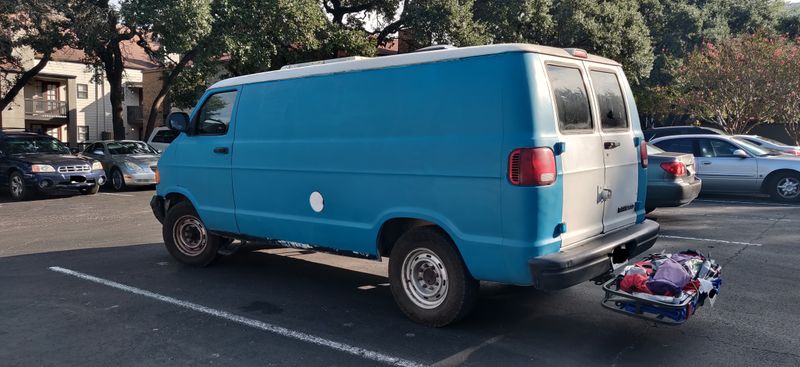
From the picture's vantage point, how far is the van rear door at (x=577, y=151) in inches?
180

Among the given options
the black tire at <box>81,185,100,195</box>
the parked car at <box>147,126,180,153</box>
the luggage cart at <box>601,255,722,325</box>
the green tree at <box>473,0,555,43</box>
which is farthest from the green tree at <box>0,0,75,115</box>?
the luggage cart at <box>601,255,722,325</box>

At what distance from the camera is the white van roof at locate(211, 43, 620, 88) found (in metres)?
4.51

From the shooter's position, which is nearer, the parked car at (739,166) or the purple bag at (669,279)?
the purple bag at (669,279)

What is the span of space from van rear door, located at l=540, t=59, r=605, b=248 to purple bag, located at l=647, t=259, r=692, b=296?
586mm

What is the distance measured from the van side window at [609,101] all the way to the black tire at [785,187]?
9.50 meters

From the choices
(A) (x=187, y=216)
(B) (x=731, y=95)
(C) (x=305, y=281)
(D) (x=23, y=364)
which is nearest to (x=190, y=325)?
(D) (x=23, y=364)

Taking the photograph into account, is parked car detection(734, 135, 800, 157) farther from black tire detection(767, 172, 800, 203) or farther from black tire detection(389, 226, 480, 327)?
black tire detection(389, 226, 480, 327)

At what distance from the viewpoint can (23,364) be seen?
4.28 meters

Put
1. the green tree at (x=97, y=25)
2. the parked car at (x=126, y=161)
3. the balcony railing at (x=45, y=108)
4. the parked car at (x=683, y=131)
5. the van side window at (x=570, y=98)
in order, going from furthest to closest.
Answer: the balcony railing at (x=45, y=108) → the parked car at (x=683, y=131) → the green tree at (x=97, y=25) → the parked car at (x=126, y=161) → the van side window at (x=570, y=98)

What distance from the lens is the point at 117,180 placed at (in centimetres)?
1709

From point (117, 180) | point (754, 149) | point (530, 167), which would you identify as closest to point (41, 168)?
point (117, 180)

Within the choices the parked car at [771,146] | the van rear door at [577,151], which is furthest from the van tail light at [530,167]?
the parked car at [771,146]

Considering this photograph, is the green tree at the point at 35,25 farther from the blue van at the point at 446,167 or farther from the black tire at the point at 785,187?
the black tire at the point at 785,187

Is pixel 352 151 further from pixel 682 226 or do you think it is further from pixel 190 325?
pixel 682 226
